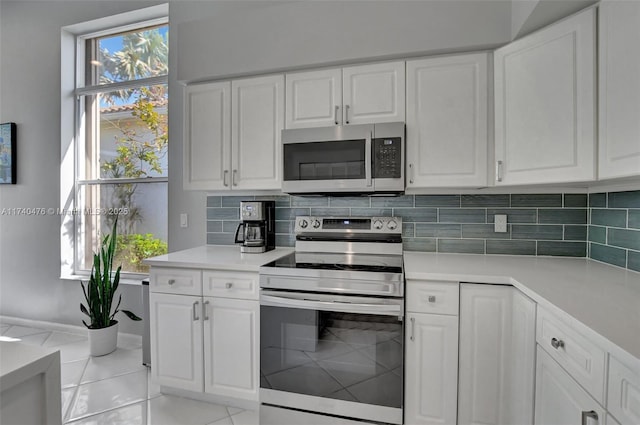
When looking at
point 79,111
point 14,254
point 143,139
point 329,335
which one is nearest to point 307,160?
point 329,335

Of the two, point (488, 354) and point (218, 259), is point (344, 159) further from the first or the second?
point (488, 354)

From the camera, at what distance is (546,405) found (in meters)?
1.17

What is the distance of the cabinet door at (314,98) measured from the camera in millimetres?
1998

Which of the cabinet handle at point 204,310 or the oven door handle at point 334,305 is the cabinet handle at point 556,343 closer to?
the oven door handle at point 334,305

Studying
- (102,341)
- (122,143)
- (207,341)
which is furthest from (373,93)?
(102,341)

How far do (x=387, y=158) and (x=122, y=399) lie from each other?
222 centimetres

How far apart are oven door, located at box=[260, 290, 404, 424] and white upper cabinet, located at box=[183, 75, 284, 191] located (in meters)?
0.83

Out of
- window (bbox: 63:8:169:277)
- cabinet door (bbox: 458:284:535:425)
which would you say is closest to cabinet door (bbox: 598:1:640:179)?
cabinet door (bbox: 458:284:535:425)

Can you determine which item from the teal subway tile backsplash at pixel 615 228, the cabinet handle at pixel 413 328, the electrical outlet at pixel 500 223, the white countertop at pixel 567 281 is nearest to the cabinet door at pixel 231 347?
the cabinet handle at pixel 413 328

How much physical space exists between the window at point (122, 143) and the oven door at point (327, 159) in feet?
4.79

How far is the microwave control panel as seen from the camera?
1868 millimetres

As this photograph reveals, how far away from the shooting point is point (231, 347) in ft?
6.07

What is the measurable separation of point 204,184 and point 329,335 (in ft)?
4.35

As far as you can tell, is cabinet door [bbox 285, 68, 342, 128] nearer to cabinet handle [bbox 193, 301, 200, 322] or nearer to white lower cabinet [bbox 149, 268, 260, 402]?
white lower cabinet [bbox 149, 268, 260, 402]
